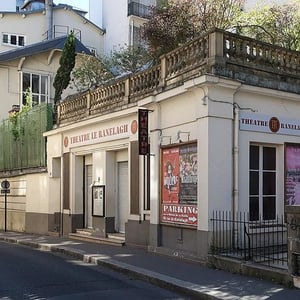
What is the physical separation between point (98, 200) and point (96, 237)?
1.21 meters

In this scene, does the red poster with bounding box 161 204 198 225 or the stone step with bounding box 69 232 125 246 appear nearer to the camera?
the red poster with bounding box 161 204 198 225

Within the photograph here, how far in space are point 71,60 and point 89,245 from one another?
11.1 m

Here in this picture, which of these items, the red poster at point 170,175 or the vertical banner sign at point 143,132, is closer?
the red poster at point 170,175

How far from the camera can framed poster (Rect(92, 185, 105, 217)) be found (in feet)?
55.2

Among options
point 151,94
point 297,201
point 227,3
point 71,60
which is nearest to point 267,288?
point 297,201

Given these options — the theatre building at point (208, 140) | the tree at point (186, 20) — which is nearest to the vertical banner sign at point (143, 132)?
the theatre building at point (208, 140)

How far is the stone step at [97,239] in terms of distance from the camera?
15.6 meters

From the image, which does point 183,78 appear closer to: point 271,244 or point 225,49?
point 225,49

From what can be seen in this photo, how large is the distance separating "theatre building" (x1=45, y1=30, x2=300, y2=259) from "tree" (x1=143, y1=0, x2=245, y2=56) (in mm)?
6871

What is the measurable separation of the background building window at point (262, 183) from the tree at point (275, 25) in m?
7.53

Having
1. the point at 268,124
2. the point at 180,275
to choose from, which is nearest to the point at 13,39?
the point at 268,124

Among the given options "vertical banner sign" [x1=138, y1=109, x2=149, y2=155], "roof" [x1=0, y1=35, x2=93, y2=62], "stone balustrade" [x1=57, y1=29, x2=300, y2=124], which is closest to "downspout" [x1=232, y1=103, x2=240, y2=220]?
"stone balustrade" [x1=57, y1=29, x2=300, y2=124]

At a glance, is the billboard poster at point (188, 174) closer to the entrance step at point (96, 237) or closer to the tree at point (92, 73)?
the entrance step at point (96, 237)

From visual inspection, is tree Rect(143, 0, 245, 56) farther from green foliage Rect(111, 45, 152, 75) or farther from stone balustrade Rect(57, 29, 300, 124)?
stone balustrade Rect(57, 29, 300, 124)
